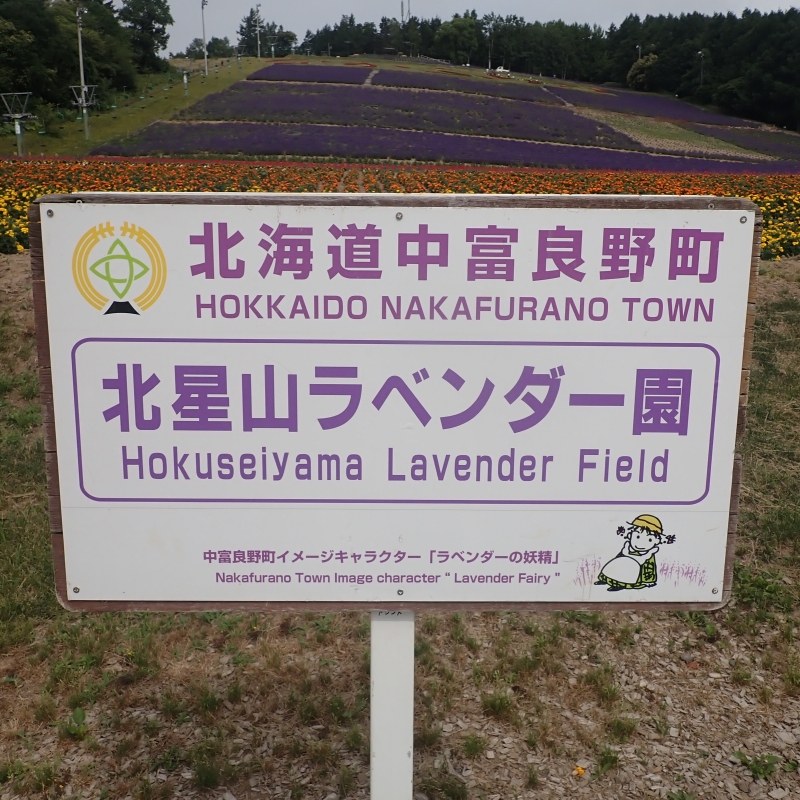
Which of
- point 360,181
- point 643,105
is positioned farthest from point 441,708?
point 643,105

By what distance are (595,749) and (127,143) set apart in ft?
98.5

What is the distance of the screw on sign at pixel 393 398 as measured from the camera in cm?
200

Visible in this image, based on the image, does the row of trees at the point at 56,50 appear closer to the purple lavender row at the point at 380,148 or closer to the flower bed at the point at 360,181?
the purple lavender row at the point at 380,148

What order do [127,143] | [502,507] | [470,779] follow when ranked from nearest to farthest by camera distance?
[502,507], [470,779], [127,143]

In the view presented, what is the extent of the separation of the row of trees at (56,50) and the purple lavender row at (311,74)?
10.2 m

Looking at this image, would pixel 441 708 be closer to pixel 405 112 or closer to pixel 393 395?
pixel 393 395

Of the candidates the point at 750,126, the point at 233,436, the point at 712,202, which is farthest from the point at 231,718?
the point at 750,126

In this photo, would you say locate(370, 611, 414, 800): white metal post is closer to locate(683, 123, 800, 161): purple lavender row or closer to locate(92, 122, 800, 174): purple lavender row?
locate(92, 122, 800, 174): purple lavender row

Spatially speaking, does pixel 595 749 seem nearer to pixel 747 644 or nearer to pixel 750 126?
pixel 747 644

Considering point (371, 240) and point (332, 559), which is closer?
point (371, 240)

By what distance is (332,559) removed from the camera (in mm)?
2145

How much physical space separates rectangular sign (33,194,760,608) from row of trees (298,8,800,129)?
5549cm

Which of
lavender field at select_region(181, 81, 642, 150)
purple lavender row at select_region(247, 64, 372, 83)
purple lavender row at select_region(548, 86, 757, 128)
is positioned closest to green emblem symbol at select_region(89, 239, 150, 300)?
lavender field at select_region(181, 81, 642, 150)

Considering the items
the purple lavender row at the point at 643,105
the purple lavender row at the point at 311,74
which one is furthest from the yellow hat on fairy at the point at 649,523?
the purple lavender row at the point at 643,105
